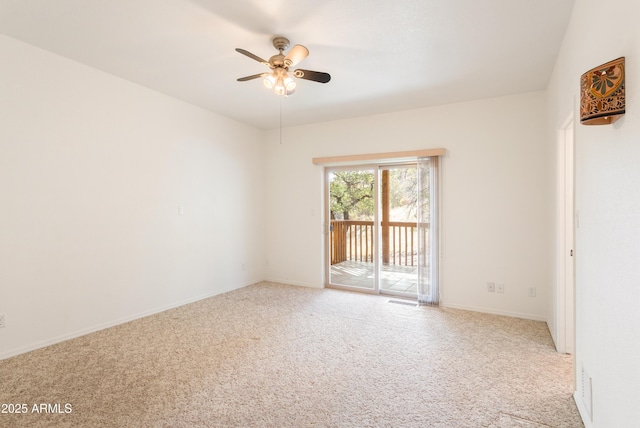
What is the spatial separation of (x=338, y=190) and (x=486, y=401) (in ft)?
11.2

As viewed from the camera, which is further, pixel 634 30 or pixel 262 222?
pixel 262 222

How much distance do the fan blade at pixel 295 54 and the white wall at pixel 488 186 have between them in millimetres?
2224

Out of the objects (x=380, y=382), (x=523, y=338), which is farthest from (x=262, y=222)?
(x=523, y=338)

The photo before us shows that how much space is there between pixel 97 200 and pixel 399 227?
4120 millimetres

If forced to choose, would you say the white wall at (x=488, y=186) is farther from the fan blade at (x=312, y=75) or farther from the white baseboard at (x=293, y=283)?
the fan blade at (x=312, y=75)

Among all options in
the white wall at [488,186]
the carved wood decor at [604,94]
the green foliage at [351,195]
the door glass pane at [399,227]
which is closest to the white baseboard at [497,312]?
the white wall at [488,186]

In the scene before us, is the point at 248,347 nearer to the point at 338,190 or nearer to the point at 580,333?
the point at 580,333

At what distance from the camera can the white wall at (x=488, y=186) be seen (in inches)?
138

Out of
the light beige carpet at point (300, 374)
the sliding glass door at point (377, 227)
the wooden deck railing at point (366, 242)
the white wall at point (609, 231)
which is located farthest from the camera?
the wooden deck railing at point (366, 242)

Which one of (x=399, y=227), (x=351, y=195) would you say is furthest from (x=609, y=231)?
(x=399, y=227)

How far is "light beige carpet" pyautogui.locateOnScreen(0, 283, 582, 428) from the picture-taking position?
1.86 m

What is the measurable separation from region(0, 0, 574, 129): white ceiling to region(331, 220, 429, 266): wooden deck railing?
2067 mm

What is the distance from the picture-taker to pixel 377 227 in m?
4.56

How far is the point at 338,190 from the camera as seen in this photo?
16.1ft
